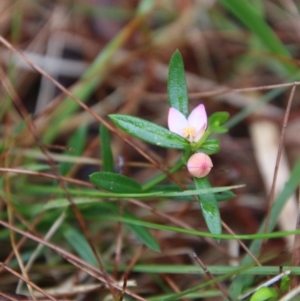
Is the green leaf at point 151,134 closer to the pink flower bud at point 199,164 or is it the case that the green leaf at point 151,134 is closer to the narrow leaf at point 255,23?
the pink flower bud at point 199,164

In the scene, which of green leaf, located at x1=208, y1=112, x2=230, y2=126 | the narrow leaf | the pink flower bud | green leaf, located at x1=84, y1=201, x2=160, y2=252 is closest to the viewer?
the pink flower bud

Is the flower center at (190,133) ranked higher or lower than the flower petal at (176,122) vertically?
lower

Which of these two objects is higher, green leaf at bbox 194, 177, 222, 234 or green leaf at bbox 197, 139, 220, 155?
green leaf at bbox 197, 139, 220, 155

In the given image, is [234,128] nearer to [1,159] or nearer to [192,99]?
[192,99]

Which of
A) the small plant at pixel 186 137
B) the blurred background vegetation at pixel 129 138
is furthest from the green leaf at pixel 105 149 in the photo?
the small plant at pixel 186 137

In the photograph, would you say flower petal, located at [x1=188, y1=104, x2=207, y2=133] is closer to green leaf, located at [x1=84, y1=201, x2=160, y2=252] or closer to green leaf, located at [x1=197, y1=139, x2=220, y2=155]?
green leaf, located at [x1=197, y1=139, x2=220, y2=155]

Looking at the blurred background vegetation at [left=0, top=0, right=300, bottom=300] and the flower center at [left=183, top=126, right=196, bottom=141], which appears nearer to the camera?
the flower center at [left=183, top=126, right=196, bottom=141]

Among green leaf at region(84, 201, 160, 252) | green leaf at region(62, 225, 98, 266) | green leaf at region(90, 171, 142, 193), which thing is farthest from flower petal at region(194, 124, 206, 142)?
green leaf at region(62, 225, 98, 266)

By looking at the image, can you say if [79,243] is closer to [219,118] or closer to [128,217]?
[128,217]
